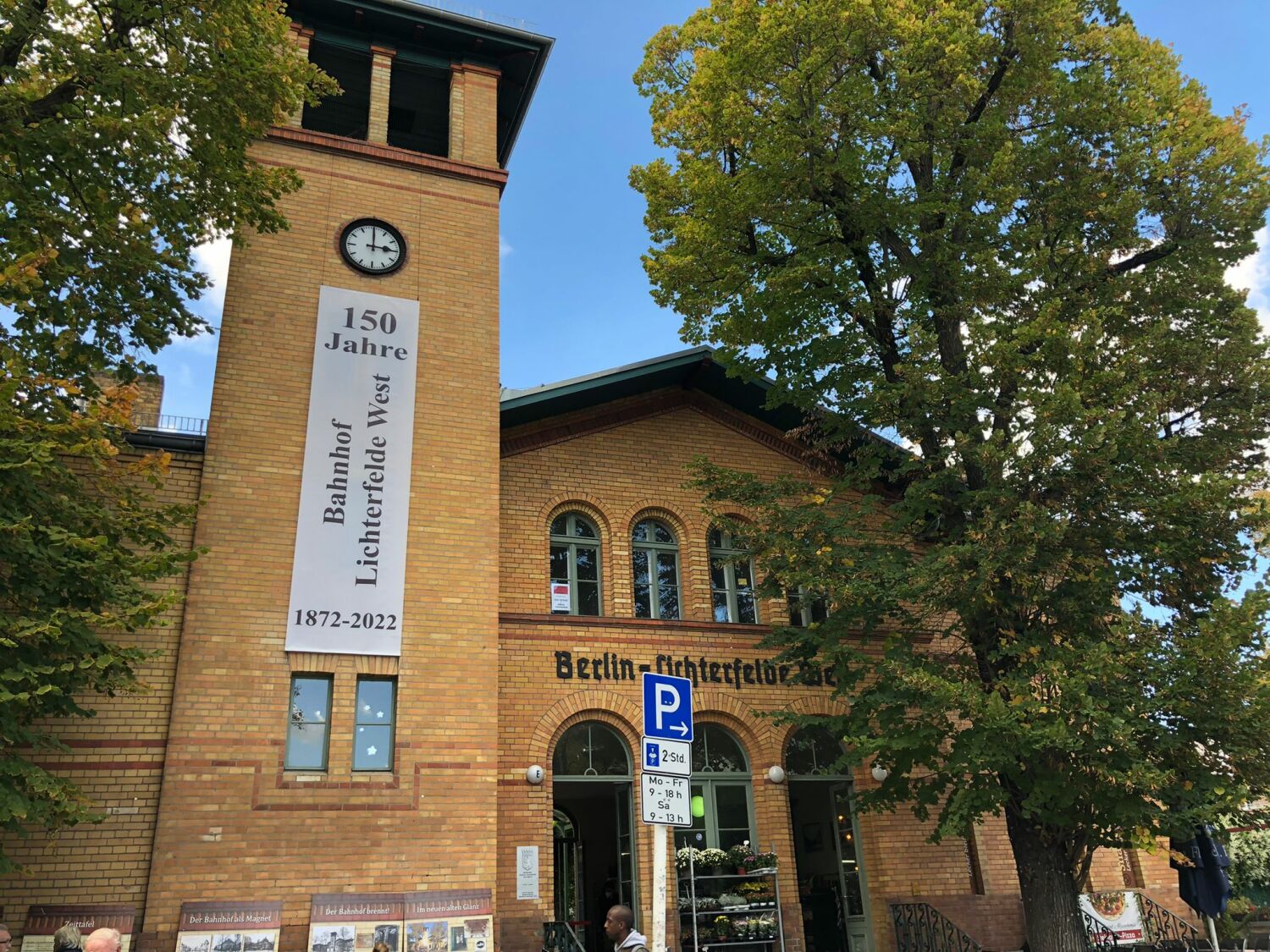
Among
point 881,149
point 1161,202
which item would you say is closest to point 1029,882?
point 1161,202

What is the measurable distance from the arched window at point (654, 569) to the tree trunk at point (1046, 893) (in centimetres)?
572

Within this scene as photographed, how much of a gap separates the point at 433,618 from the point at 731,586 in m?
5.35

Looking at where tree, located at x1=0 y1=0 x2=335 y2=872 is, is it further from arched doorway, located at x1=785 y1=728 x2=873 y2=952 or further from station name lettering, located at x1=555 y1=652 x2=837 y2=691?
arched doorway, located at x1=785 y1=728 x2=873 y2=952

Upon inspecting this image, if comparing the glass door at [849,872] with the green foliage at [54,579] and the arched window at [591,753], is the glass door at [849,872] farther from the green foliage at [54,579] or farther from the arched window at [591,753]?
the green foliage at [54,579]

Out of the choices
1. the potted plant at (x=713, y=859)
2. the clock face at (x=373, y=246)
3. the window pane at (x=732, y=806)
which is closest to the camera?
the potted plant at (x=713, y=859)

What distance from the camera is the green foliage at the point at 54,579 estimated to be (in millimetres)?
7980

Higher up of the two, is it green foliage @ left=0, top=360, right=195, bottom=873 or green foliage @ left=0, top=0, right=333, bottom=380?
green foliage @ left=0, top=0, right=333, bottom=380

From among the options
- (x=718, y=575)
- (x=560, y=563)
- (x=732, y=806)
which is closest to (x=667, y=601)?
(x=718, y=575)

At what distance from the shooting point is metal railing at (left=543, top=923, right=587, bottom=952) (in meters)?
11.7

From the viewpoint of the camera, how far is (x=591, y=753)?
13.4 meters

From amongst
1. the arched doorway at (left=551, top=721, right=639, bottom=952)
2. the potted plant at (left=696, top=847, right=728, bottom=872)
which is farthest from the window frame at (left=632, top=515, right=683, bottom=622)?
the potted plant at (left=696, top=847, right=728, bottom=872)

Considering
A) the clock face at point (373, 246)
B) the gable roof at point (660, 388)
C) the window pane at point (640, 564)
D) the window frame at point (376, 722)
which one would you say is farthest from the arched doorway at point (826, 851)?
the clock face at point (373, 246)

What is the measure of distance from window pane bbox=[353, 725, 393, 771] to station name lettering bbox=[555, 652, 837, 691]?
9.52 ft

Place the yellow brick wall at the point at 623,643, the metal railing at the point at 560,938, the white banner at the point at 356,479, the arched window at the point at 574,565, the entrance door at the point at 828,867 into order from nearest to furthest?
the white banner at the point at 356,479 < the metal railing at the point at 560,938 < the yellow brick wall at the point at 623,643 < the arched window at the point at 574,565 < the entrance door at the point at 828,867
